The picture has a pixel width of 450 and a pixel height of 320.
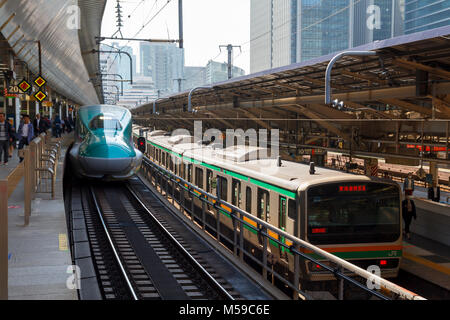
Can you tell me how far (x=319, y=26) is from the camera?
118 m

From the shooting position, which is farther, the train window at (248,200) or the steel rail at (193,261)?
the train window at (248,200)

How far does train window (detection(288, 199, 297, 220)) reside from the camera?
28.9 ft

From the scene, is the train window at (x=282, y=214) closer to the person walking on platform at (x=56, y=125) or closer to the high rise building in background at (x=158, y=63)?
the person walking on platform at (x=56, y=125)

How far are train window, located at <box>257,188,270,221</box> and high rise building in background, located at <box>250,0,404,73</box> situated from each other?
102 meters

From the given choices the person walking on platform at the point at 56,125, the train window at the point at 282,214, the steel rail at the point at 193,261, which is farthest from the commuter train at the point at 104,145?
the person walking on platform at the point at 56,125

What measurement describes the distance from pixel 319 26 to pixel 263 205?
114 metres

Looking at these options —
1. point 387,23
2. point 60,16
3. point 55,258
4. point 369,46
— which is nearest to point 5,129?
point 60,16

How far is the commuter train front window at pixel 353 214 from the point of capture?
347 inches

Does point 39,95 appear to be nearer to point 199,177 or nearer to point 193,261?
point 199,177

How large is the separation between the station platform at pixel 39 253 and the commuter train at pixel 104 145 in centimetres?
401

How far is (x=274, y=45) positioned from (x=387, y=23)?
27.3 meters
